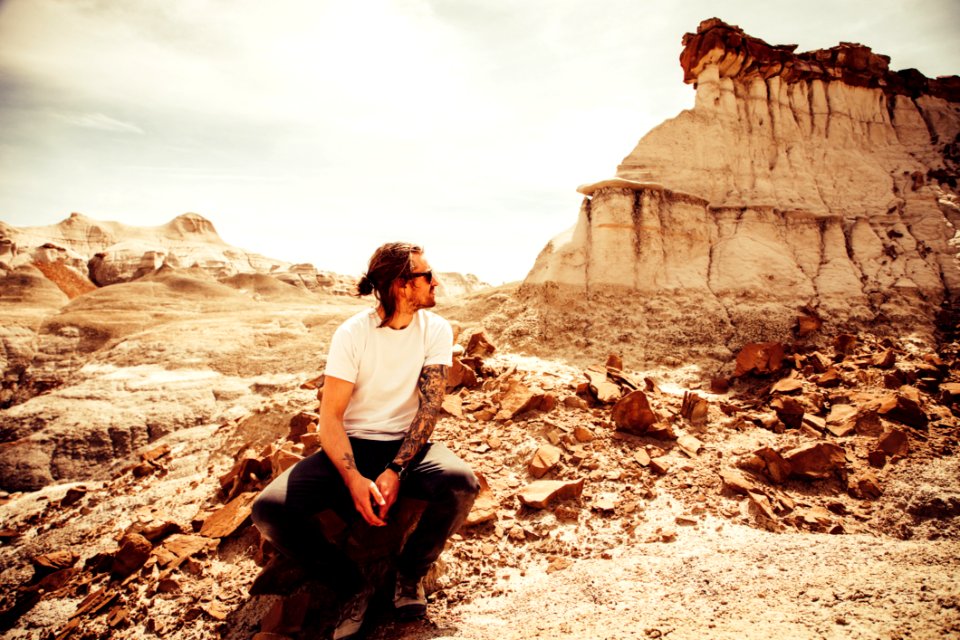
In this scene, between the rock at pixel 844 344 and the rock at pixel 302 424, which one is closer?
the rock at pixel 302 424

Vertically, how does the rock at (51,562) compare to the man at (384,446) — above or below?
below

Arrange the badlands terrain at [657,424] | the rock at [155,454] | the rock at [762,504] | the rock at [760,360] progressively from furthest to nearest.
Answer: the rock at [760,360] → the rock at [155,454] → the rock at [762,504] → the badlands terrain at [657,424]

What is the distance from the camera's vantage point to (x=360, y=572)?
8.29 ft

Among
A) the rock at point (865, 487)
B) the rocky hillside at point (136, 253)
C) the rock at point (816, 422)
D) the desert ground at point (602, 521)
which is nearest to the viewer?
the desert ground at point (602, 521)

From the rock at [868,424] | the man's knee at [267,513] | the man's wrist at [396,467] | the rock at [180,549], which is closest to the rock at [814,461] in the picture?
the rock at [868,424]

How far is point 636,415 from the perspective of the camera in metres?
4.40

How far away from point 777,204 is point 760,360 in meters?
4.45

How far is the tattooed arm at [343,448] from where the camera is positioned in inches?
90.8

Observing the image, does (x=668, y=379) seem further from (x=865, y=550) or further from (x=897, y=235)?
(x=897, y=235)

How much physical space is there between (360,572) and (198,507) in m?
2.36

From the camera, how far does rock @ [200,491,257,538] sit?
3.32 metres

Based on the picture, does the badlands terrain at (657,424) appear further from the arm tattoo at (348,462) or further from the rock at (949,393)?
the arm tattoo at (348,462)

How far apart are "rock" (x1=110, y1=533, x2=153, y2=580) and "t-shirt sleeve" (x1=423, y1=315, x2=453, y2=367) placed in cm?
262

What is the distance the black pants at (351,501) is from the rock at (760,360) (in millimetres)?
5424
